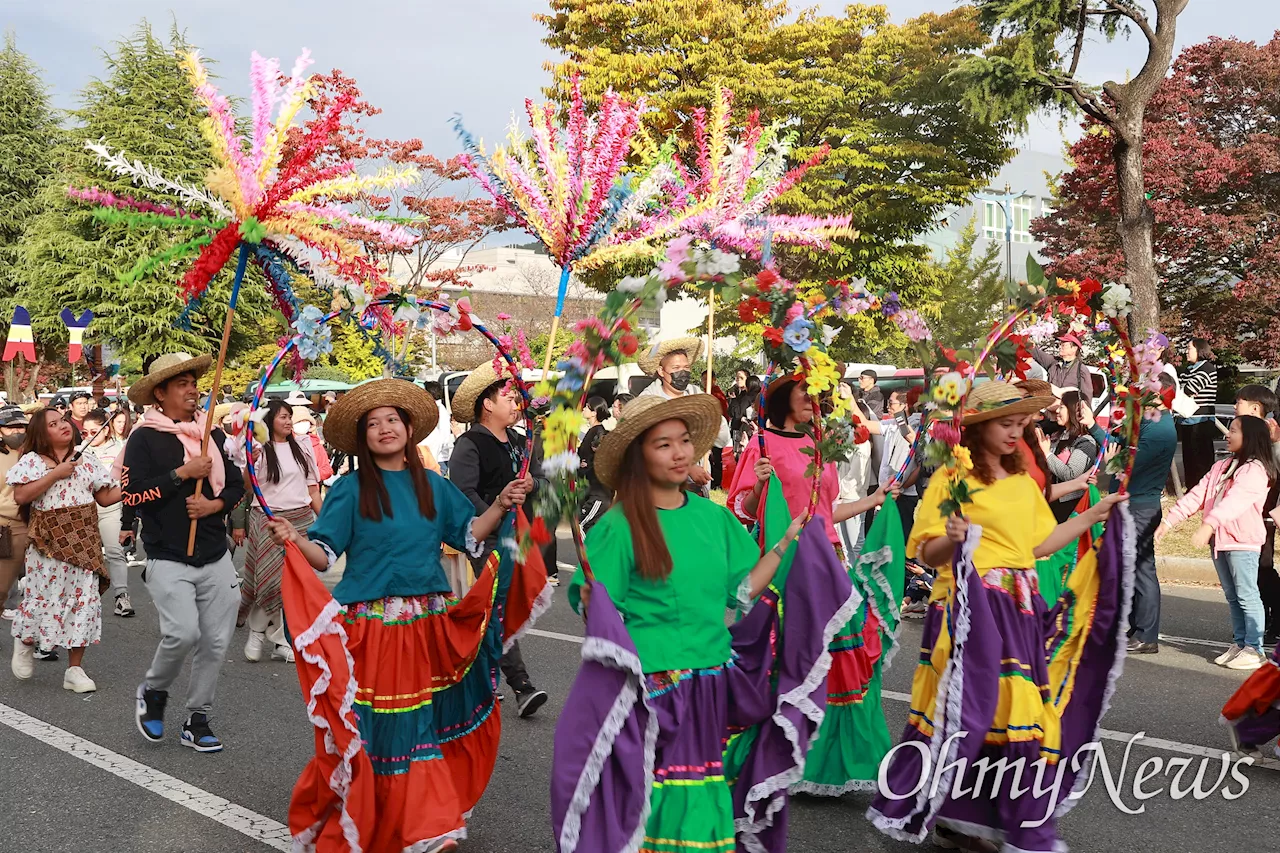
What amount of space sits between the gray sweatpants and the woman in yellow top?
3.35 metres

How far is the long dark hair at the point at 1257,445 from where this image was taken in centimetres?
722

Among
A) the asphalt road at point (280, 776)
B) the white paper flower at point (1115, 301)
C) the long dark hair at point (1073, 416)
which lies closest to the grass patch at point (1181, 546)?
the long dark hair at point (1073, 416)

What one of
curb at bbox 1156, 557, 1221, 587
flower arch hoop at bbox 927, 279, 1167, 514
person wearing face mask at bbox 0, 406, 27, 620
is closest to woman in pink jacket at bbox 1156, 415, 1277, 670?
flower arch hoop at bbox 927, 279, 1167, 514

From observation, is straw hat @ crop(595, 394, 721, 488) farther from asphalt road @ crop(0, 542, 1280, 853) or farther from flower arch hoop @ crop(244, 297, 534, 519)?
asphalt road @ crop(0, 542, 1280, 853)

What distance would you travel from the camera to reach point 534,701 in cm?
639

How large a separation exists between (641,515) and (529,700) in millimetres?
3052

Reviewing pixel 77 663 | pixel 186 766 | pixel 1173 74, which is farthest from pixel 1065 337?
pixel 1173 74

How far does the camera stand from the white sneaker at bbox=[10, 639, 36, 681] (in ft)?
24.6

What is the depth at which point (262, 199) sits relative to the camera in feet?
16.3

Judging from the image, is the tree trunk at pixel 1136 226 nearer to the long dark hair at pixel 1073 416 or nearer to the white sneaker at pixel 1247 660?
the long dark hair at pixel 1073 416

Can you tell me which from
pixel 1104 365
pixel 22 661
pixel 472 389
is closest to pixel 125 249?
pixel 22 661

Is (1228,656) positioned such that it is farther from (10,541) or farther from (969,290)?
(969,290)

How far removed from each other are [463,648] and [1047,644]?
7.61 feet

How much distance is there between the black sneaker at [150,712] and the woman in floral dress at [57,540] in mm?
1633
